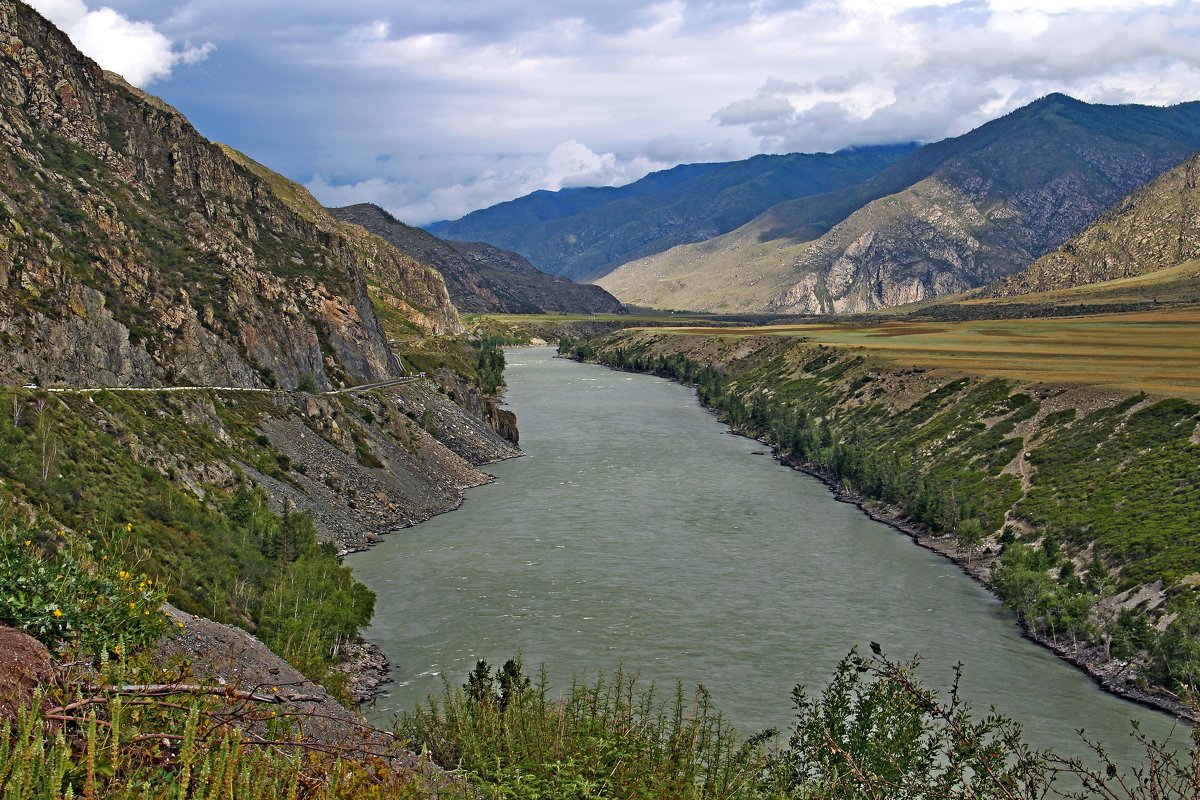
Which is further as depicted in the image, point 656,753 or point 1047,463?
point 1047,463

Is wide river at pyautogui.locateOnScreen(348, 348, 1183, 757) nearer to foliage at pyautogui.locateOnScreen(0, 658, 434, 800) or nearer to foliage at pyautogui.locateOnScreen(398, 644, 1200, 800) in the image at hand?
foliage at pyautogui.locateOnScreen(398, 644, 1200, 800)

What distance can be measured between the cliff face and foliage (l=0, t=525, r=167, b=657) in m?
40.4

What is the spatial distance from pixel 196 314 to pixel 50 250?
1263 centimetres

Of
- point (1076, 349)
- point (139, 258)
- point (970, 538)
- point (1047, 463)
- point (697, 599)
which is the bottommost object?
point (970, 538)

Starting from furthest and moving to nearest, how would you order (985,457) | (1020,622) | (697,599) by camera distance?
(985,457), (697,599), (1020,622)

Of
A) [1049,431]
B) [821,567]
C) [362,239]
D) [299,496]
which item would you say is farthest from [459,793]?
[362,239]

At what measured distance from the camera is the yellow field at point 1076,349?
286 feet

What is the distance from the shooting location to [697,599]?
160ft

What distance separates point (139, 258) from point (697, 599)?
45.9 metres

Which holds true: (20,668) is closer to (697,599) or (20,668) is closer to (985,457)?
(697,599)

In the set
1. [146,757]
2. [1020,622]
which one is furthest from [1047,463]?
[146,757]

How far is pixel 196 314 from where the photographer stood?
69688 mm

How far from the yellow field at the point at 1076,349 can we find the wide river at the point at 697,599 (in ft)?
94.5

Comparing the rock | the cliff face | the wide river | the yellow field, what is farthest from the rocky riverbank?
the cliff face
